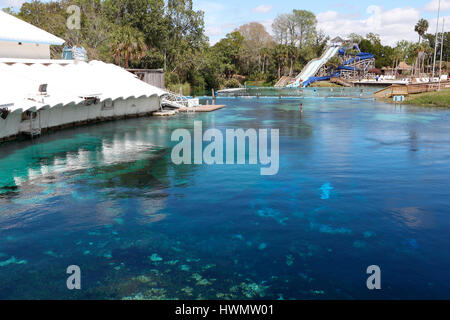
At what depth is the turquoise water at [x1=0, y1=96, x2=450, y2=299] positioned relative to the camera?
1018 centimetres

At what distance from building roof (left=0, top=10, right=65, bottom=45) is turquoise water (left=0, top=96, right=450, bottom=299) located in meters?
14.0

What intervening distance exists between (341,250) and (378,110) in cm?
4197

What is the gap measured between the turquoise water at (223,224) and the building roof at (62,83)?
11.7 feet

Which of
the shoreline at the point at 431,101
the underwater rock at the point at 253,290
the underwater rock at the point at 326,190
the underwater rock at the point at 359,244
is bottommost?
the underwater rock at the point at 253,290

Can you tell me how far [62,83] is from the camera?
114 ft

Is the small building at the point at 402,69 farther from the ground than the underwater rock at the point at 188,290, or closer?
farther from the ground

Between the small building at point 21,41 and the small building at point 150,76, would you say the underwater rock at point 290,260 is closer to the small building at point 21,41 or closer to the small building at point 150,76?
the small building at point 21,41

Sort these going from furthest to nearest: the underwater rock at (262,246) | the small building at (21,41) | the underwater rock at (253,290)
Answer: the small building at (21,41)
the underwater rock at (262,246)
the underwater rock at (253,290)

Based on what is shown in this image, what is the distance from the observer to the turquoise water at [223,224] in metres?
10.2

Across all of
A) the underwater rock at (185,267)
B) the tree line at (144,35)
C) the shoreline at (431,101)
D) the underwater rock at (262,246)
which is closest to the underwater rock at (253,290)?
the underwater rock at (185,267)

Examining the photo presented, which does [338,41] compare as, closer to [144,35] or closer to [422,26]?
[422,26]

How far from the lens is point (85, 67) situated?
4088 cm

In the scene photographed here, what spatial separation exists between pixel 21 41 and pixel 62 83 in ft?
20.1
